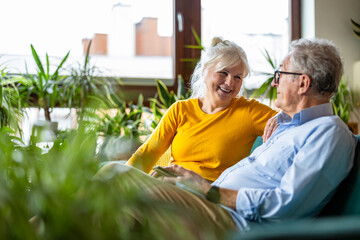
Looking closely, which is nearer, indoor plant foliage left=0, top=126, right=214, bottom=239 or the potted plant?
indoor plant foliage left=0, top=126, right=214, bottom=239

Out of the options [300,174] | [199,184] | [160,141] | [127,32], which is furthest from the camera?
[127,32]

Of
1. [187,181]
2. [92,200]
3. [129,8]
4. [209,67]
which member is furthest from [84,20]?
[92,200]

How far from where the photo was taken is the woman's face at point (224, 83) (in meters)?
2.34

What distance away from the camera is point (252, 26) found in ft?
15.7

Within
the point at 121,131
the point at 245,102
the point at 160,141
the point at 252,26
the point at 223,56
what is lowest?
the point at 121,131

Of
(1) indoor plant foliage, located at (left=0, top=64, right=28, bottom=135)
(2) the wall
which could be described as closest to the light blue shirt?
(1) indoor plant foliage, located at (left=0, top=64, right=28, bottom=135)


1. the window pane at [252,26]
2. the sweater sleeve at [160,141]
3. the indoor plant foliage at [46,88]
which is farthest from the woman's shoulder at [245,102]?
the window pane at [252,26]

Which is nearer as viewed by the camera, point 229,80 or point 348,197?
point 348,197

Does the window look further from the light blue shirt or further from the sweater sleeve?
the light blue shirt

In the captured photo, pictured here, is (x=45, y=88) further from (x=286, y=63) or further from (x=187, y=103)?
(x=286, y=63)

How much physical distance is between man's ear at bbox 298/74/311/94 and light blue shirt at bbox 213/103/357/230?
5.5 inches

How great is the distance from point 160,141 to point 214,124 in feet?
1.03

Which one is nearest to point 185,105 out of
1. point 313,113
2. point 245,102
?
point 245,102

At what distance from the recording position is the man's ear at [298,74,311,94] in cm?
177
